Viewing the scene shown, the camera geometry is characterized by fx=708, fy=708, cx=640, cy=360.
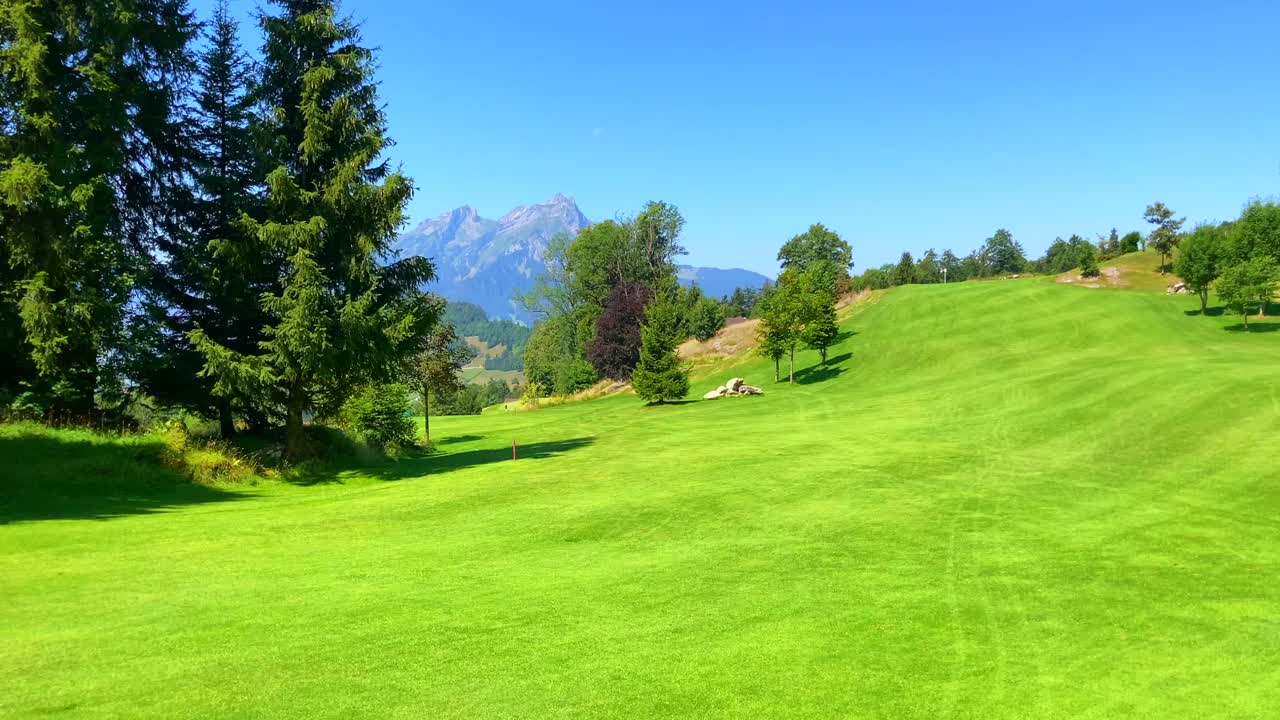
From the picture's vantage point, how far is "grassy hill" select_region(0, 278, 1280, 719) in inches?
226

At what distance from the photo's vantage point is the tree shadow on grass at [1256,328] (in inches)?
1711

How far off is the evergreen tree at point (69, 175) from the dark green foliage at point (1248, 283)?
182 feet

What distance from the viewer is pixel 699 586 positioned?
28.0 ft

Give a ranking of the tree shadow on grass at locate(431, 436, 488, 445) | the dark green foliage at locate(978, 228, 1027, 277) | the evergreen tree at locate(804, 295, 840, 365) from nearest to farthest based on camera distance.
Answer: the tree shadow on grass at locate(431, 436, 488, 445), the evergreen tree at locate(804, 295, 840, 365), the dark green foliage at locate(978, 228, 1027, 277)

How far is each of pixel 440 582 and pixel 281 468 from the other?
509 inches

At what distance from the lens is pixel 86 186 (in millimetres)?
18047

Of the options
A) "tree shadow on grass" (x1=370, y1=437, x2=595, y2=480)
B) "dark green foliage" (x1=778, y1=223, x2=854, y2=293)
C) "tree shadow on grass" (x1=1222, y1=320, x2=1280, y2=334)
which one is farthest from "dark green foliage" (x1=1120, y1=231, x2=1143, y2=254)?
"tree shadow on grass" (x1=370, y1=437, x2=595, y2=480)

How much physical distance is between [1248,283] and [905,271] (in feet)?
256

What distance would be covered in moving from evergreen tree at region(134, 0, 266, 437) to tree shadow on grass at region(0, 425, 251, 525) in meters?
2.99

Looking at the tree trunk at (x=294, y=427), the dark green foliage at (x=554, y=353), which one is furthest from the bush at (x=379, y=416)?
the dark green foliage at (x=554, y=353)

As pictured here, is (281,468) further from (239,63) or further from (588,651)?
(588,651)

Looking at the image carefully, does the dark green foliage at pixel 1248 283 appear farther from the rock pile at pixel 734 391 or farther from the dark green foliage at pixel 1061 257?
the dark green foliage at pixel 1061 257

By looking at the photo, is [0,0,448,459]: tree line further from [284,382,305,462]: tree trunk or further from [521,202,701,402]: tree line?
[521,202,701,402]: tree line

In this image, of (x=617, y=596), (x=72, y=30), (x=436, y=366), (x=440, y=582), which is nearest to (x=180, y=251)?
(x=72, y=30)
